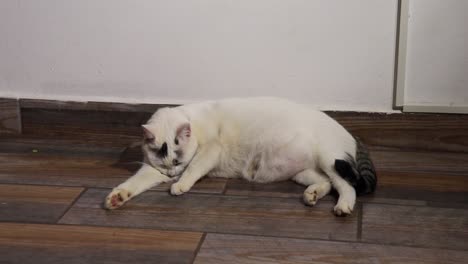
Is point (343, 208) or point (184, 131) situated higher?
point (184, 131)

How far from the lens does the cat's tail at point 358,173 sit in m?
1.87

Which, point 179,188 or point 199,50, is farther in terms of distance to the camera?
point 199,50

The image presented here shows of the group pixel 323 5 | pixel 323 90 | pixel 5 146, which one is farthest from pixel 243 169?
pixel 5 146

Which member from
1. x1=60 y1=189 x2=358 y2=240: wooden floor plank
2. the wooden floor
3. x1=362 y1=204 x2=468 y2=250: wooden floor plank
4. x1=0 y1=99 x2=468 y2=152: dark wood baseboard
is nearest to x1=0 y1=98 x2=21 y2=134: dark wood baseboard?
x1=0 y1=99 x2=468 y2=152: dark wood baseboard

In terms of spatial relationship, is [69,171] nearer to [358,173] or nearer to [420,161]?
[358,173]

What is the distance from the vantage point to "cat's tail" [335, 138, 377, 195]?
1.87 meters

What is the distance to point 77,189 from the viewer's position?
6.70ft

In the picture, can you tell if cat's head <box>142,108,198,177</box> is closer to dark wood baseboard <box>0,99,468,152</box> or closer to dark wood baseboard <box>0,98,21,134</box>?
dark wood baseboard <box>0,99,468,152</box>

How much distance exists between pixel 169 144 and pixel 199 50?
547 millimetres

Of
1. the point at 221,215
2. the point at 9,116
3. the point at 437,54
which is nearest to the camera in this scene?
the point at 221,215

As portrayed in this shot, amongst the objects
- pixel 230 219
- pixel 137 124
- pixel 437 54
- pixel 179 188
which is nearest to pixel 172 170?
pixel 179 188

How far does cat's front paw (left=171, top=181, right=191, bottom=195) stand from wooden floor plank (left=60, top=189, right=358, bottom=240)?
2 cm

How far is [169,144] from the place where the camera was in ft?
6.53

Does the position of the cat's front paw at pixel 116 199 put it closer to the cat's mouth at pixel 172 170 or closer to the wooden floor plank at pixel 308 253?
the cat's mouth at pixel 172 170
